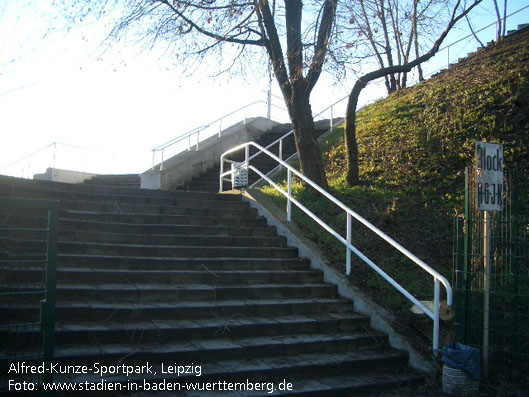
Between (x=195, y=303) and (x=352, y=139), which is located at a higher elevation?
(x=352, y=139)

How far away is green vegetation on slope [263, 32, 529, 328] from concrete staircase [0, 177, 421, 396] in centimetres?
83

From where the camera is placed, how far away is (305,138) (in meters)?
10.4

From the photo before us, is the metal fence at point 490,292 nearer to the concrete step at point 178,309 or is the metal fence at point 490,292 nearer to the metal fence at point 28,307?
the concrete step at point 178,309

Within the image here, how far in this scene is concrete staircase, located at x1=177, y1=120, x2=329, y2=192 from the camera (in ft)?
44.6

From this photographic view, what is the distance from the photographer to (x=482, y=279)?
18.9 feet

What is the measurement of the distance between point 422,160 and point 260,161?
5.62 m

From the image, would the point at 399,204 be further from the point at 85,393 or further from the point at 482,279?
the point at 85,393

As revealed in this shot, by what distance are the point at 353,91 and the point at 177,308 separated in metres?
6.91

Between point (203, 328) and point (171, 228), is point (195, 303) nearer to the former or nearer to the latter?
point (203, 328)

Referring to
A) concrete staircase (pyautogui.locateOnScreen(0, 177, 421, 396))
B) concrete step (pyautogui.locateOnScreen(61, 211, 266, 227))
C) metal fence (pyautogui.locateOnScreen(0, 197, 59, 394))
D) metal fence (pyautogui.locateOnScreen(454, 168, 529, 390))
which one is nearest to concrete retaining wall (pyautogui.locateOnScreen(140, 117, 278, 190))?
concrete staircase (pyautogui.locateOnScreen(0, 177, 421, 396))

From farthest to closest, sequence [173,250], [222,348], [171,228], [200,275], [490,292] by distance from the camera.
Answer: [171,228] → [173,250] → [200,275] → [490,292] → [222,348]

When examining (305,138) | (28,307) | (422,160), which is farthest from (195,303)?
(422,160)

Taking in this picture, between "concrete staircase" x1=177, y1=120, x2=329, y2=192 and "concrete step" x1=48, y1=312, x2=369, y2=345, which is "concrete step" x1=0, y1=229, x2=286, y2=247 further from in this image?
"concrete staircase" x1=177, y1=120, x2=329, y2=192

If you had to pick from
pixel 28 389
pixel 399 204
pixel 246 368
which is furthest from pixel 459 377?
pixel 399 204
